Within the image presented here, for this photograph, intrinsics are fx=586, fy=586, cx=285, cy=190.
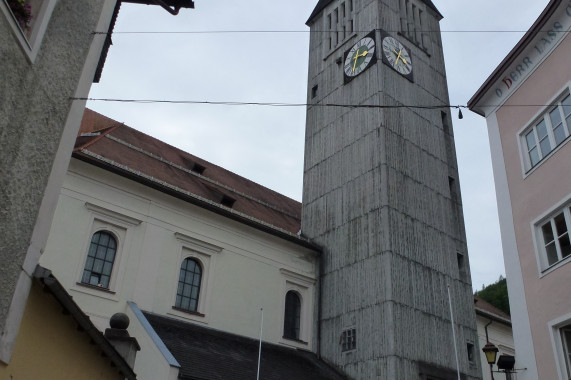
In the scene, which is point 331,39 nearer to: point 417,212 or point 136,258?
point 417,212

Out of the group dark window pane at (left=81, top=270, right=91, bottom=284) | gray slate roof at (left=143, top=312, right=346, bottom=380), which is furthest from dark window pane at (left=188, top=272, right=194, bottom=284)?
dark window pane at (left=81, top=270, right=91, bottom=284)

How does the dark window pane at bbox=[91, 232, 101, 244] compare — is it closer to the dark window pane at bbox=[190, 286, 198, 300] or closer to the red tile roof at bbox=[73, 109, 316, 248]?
the red tile roof at bbox=[73, 109, 316, 248]

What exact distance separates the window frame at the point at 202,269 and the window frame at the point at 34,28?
13144mm

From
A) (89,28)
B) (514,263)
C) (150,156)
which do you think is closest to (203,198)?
(150,156)

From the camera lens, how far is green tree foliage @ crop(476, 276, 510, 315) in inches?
1746

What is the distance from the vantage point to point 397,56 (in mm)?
25750

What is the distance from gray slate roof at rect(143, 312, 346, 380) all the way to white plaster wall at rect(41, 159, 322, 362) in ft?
1.71

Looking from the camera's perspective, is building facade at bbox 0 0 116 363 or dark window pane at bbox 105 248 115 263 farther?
dark window pane at bbox 105 248 115 263

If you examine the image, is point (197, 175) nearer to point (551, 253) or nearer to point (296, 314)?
point (296, 314)

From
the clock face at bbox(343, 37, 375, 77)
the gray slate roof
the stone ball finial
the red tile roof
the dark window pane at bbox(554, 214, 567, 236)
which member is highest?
the clock face at bbox(343, 37, 375, 77)

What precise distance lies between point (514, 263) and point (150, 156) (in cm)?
1482

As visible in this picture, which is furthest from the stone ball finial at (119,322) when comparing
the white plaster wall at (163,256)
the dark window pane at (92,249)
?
the dark window pane at (92,249)

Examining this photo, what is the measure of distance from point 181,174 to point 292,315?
7076 millimetres

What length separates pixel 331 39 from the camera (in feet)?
93.6
